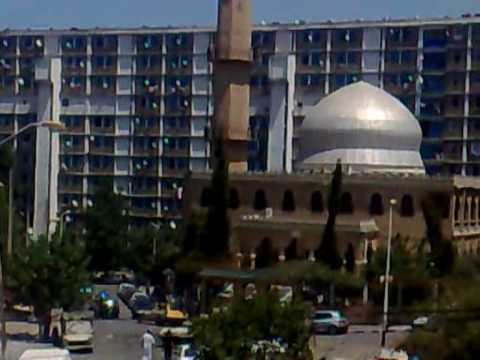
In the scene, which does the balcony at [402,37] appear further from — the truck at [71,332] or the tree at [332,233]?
the truck at [71,332]

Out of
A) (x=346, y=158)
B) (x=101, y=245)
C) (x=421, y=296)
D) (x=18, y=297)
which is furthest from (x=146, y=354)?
(x=101, y=245)

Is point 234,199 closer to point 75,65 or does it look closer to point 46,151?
point 46,151

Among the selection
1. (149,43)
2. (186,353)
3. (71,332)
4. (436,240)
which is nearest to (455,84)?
(149,43)

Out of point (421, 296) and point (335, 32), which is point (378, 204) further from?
point (335, 32)

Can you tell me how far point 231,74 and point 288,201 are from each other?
412cm

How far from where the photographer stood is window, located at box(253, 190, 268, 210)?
3866 centimetres

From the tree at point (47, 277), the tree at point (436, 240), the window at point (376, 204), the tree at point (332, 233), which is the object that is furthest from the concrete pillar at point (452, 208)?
Answer: the tree at point (47, 277)

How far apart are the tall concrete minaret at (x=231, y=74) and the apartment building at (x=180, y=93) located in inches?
404

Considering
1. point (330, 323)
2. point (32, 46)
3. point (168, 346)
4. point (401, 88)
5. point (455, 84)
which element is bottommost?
point (330, 323)

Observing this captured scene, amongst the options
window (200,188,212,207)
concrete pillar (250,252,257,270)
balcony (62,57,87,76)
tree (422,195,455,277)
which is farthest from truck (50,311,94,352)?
balcony (62,57,87,76)

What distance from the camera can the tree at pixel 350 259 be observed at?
1325 inches

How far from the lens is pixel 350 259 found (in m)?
34.0

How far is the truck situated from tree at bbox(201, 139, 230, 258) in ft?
27.0

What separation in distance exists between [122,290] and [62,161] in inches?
652
